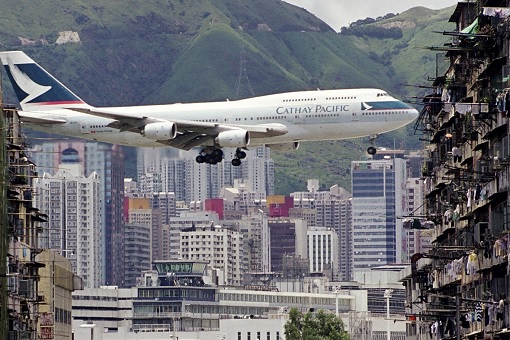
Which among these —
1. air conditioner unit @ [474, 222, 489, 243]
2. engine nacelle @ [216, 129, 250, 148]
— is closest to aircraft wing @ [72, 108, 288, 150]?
engine nacelle @ [216, 129, 250, 148]

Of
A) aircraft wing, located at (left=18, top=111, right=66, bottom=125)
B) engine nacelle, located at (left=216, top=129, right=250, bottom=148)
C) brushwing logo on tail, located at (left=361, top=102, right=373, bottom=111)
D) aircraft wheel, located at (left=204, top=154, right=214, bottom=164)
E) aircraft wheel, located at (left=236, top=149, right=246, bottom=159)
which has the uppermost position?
aircraft wing, located at (left=18, top=111, right=66, bottom=125)

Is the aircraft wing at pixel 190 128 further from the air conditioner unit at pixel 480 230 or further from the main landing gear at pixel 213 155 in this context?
the air conditioner unit at pixel 480 230

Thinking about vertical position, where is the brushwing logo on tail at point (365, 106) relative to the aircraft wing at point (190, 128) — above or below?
above

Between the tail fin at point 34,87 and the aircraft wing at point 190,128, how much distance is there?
69.1ft

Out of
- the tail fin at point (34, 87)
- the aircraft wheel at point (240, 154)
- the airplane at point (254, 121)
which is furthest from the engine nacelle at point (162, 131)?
the tail fin at point (34, 87)

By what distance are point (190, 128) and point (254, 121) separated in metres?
6.08

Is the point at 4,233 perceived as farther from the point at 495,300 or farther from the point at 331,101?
the point at 331,101

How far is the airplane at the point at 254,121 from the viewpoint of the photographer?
512 ft

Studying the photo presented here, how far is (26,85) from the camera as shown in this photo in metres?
186

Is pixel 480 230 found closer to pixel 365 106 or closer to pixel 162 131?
pixel 365 106

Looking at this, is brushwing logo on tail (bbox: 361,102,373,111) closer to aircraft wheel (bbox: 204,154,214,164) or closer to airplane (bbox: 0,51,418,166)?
airplane (bbox: 0,51,418,166)

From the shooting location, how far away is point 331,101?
15688 cm

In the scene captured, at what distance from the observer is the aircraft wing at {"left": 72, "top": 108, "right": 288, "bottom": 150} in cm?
15725

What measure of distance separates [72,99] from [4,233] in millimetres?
112342
